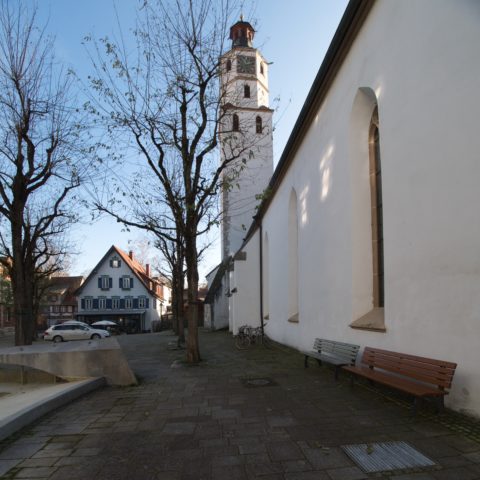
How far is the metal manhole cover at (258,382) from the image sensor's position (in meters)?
8.73

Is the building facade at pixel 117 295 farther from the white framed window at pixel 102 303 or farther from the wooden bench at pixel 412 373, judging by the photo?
the wooden bench at pixel 412 373

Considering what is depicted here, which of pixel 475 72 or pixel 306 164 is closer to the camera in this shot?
pixel 475 72

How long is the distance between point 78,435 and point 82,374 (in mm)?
3854

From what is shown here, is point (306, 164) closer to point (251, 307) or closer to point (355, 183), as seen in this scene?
point (355, 183)

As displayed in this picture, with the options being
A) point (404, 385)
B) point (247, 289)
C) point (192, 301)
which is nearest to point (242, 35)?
point (247, 289)

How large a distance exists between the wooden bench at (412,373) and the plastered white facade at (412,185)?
23 cm

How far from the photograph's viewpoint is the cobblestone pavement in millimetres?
4184

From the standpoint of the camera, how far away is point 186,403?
23.7 feet

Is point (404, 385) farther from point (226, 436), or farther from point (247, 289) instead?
point (247, 289)

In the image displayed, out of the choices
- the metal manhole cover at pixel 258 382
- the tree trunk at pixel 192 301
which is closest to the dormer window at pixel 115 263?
the tree trunk at pixel 192 301

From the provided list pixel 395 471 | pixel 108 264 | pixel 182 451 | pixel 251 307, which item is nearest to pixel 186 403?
pixel 182 451

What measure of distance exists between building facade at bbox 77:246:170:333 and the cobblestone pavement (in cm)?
4601

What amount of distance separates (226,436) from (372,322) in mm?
4441

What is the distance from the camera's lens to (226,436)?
527cm
